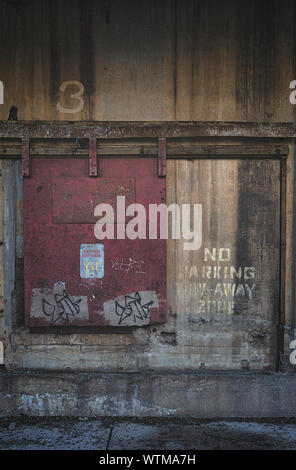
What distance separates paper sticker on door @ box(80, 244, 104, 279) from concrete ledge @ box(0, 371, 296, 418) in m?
1.22

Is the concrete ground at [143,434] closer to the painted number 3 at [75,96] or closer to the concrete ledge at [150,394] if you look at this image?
the concrete ledge at [150,394]

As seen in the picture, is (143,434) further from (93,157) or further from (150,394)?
(93,157)

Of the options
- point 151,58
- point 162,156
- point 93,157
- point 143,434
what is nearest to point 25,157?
point 93,157

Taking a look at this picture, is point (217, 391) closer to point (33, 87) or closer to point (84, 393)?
point (84, 393)

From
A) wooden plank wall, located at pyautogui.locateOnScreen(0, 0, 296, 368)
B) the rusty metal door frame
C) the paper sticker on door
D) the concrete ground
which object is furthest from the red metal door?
the concrete ground

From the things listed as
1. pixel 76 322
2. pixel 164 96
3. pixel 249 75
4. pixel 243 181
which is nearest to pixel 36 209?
pixel 76 322

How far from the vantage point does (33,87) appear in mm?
4566

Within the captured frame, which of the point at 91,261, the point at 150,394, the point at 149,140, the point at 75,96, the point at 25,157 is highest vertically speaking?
the point at 75,96

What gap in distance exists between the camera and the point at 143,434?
164 inches

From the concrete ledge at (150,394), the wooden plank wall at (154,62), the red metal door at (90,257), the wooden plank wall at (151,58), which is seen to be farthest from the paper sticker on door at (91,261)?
the wooden plank wall at (151,58)

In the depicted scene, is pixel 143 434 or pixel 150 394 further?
pixel 150 394

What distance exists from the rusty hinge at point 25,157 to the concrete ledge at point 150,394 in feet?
8.06

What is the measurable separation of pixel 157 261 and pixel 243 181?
4.72ft

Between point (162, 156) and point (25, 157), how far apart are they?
1.65m
